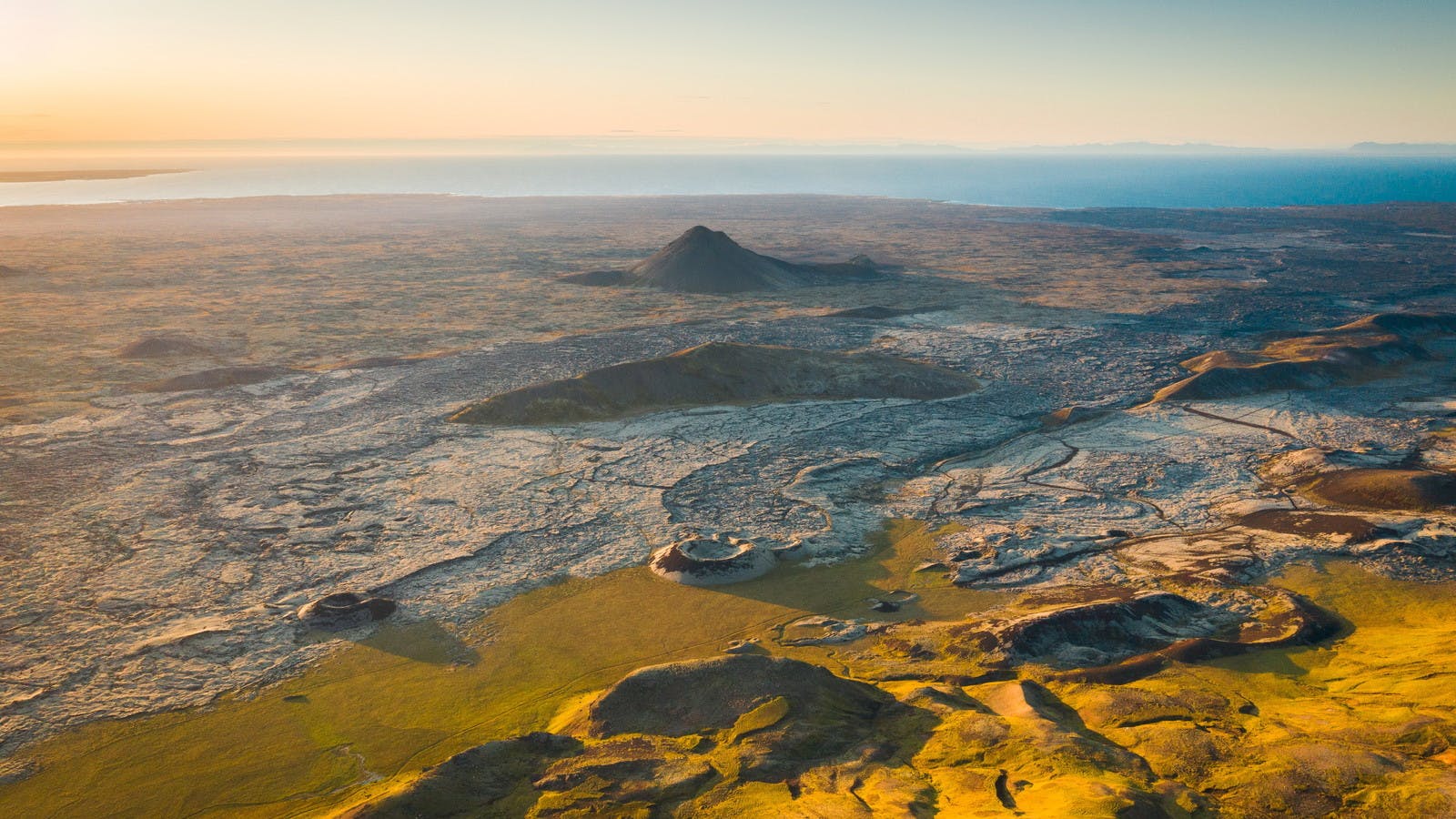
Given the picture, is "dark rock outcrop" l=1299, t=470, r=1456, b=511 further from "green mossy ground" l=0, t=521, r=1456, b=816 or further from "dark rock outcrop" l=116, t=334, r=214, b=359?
"dark rock outcrop" l=116, t=334, r=214, b=359

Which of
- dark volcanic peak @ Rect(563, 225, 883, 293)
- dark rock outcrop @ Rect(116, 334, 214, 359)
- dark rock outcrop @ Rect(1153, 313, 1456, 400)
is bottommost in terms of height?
dark rock outcrop @ Rect(116, 334, 214, 359)

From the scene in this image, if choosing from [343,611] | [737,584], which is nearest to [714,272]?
[737,584]

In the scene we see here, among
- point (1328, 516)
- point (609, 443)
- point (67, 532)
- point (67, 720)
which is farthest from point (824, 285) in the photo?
point (67, 720)

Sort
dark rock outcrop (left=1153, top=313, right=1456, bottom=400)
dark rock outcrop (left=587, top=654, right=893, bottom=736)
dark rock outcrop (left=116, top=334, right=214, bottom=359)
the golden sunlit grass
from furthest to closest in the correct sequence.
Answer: dark rock outcrop (left=116, top=334, right=214, bottom=359), dark rock outcrop (left=1153, top=313, right=1456, bottom=400), dark rock outcrop (left=587, top=654, right=893, bottom=736), the golden sunlit grass

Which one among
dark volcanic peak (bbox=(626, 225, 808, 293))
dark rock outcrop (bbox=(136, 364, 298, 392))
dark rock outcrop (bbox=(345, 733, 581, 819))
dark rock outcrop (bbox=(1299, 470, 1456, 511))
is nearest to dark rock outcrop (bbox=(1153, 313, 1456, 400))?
dark rock outcrop (bbox=(1299, 470, 1456, 511))

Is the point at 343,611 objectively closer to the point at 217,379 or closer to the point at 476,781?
the point at 476,781

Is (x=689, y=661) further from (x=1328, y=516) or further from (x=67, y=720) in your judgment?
(x=1328, y=516)

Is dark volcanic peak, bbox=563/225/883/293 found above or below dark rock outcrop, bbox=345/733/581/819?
above
